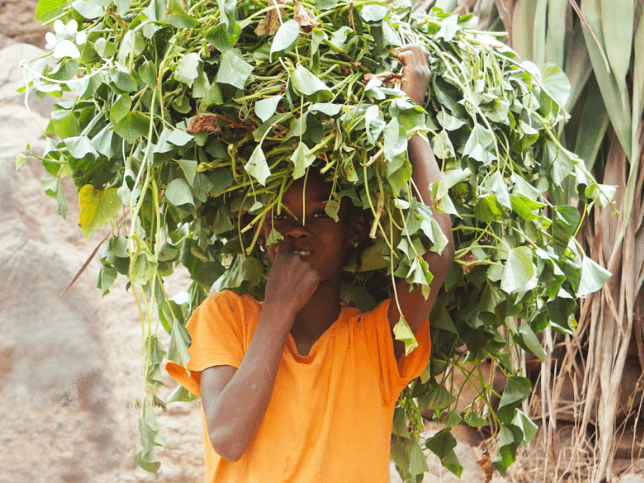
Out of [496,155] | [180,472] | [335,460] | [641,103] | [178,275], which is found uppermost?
[496,155]

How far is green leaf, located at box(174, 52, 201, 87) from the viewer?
89 centimetres

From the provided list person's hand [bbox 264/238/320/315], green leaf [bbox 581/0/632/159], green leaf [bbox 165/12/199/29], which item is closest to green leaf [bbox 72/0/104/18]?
green leaf [bbox 165/12/199/29]

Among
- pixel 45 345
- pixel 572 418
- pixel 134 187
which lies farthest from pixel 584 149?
pixel 45 345

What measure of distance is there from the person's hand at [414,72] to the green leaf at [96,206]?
428 mm

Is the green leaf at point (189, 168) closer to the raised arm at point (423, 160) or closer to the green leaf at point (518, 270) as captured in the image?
the raised arm at point (423, 160)

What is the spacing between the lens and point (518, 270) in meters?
0.98

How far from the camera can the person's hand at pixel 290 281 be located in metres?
1.15

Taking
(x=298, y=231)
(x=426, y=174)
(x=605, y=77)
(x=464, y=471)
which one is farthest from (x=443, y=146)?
(x=464, y=471)

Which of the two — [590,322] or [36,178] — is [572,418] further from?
[36,178]

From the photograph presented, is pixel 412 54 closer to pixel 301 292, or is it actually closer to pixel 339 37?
pixel 339 37

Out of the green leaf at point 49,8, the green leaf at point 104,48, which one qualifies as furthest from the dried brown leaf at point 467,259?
the green leaf at point 49,8

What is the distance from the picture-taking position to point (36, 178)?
2.42 meters

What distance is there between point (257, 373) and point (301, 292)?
141 mm

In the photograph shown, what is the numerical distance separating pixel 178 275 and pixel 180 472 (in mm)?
599
